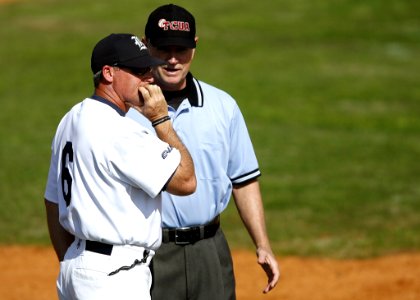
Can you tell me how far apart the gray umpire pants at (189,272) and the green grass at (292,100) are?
18.0 feet

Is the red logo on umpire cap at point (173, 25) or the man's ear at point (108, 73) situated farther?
the red logo on umpire cap at point (173, 25)

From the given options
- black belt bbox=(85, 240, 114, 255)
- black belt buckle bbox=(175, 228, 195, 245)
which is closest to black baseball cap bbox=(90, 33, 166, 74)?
black belt bbox=(85, 240, 114, 255)

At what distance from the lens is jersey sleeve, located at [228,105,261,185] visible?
5.82 metres

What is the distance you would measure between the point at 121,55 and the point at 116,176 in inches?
23.0

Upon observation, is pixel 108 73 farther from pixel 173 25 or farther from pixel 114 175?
pixel 173 25

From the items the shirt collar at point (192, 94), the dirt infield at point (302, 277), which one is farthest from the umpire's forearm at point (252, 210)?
the dirt infield at point (302, 277)

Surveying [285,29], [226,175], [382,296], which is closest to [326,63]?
[285,29]

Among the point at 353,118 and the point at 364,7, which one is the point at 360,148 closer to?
the point at 353,118

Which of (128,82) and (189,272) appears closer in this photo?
(128,82)

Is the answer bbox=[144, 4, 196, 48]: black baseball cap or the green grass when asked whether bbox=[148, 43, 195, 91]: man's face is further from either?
the green grass

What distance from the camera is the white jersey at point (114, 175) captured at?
4.58 metres

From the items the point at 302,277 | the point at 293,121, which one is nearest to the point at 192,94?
the point at 302,277

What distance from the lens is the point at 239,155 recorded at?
19.2ft

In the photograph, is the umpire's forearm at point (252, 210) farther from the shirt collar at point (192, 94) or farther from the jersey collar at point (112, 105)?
the jersey collar at point (112, 105)
